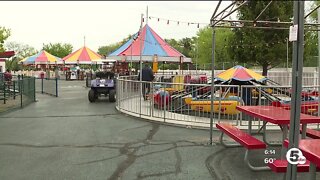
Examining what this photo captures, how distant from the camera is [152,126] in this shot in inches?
378

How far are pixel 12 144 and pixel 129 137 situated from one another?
8.41 ft

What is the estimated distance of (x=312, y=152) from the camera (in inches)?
142

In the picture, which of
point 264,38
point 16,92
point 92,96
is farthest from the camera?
point 264,38

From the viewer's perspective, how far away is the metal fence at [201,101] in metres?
9.51

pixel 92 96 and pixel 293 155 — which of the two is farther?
pixel 92 96

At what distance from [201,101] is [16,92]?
9.47 meters

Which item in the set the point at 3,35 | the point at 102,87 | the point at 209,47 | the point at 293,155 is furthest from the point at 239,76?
the point at 209,47

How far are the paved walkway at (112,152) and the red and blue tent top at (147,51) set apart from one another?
9200mm

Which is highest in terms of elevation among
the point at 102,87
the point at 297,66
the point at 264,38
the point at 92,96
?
the point at 264,38

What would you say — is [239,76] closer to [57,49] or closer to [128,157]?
[128,157]

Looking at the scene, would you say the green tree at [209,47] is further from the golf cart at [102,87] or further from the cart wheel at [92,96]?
the cart wheel at [92,96]

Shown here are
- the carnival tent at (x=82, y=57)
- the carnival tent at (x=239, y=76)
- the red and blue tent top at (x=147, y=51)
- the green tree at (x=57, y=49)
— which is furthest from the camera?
the green tree at (x=57, y=49)

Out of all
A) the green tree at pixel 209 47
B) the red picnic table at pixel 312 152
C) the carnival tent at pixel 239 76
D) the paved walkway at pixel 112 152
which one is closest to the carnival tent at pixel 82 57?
the green tree at pixel 209 47

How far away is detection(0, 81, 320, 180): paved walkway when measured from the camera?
216 inches
